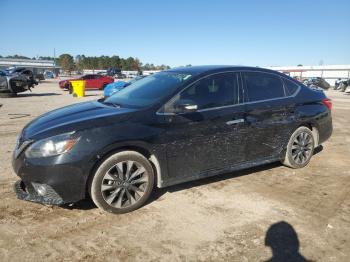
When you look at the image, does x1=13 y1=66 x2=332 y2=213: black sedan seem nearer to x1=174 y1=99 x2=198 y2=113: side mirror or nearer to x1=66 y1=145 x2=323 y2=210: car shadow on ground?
x1=174 y1=99 x2=198 y2=113: side mirror

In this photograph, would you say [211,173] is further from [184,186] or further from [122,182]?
[122,182]

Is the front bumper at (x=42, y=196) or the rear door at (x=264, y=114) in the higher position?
the rear door at (x=264, y=114)

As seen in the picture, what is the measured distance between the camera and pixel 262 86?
16.9 ft

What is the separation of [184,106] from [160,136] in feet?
1.53

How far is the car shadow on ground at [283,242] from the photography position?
3092 mm

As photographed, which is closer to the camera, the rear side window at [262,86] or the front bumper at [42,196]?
the front bumper at [42,196]

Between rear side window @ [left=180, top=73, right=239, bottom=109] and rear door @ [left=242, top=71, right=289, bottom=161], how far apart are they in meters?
0.23

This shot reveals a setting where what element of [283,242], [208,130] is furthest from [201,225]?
[208,130]

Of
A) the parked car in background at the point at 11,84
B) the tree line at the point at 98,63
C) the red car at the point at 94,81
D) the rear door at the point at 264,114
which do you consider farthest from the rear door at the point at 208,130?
the tree line at the point at 98,63

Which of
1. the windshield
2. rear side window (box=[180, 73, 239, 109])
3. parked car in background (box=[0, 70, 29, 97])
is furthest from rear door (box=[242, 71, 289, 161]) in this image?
parked car in background (box=[0, 70, 29, 97])

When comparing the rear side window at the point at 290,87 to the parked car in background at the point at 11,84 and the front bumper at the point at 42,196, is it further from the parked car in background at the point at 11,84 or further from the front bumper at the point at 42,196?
the parked car in background at the point at 11,84

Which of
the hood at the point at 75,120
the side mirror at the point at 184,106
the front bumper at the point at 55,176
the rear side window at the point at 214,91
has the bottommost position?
the front bumper at the point at 55,176

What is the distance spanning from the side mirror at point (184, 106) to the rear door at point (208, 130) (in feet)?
0.26

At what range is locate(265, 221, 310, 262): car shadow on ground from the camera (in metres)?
3.09
